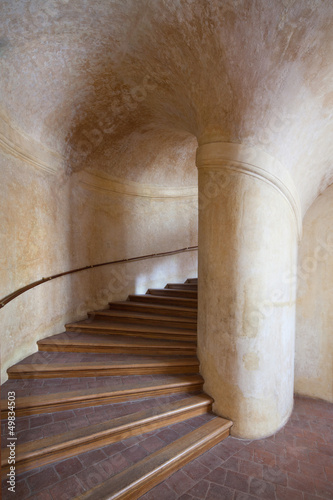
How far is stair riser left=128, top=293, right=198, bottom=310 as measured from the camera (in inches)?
226

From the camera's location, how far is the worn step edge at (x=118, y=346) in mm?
4457

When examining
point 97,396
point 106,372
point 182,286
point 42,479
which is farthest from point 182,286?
point 42,479

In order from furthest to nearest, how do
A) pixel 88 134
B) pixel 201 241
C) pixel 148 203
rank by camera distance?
pixel 148 203 < pixel 88 134 < pixel 201 241

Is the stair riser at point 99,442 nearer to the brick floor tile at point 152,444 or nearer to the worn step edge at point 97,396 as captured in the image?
the brick floor tile at point 152,444

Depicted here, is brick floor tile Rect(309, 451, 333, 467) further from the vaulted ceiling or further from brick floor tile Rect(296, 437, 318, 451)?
the vaulted ceiling

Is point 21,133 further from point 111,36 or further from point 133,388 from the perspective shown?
point 133,388

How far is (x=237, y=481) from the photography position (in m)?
2.86

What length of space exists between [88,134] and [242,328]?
4.03 meters

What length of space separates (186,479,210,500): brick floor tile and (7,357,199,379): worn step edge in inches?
55.2

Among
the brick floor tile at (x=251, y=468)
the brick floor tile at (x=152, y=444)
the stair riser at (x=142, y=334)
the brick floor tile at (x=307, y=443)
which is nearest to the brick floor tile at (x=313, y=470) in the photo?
the brick floor tile at (x=307, y=443)

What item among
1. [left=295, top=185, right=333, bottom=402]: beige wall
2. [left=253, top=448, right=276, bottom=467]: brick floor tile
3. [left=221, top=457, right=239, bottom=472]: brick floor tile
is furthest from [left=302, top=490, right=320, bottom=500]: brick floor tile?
[left=295, top=185, right=333, bottom=402]: beige wall

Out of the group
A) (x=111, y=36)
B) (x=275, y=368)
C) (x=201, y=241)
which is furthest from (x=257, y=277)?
(x=111, y=36)

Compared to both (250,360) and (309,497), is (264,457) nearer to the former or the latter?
(309,497)

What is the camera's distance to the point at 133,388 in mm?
3664
